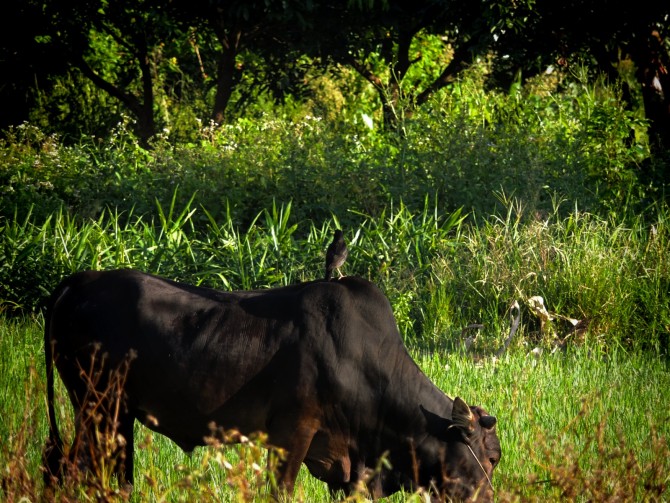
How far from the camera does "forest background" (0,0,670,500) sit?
22.7 ft

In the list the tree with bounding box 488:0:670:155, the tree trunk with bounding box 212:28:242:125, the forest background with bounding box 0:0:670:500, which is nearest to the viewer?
the forest background with bounding box 0:0:670:500

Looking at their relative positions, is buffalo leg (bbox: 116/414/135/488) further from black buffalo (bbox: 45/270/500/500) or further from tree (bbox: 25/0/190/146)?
tree (bbox: 25/0/190/146)

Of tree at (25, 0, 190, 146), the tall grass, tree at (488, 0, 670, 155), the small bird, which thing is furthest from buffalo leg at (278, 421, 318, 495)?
tree at (25, 0, 190, 146)

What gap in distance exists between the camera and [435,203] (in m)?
10.2

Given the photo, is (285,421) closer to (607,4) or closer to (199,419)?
(199,419)

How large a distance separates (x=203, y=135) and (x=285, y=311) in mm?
9712

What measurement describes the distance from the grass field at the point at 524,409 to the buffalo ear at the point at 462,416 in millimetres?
302

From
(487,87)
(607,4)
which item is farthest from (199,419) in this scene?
(487,87)

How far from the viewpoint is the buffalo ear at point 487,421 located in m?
4.32

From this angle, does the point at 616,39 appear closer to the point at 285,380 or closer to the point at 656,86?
the point at 656,86

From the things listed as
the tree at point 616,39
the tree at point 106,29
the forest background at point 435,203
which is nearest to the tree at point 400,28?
the forest background at point 435,203

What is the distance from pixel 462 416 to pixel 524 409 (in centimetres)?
200

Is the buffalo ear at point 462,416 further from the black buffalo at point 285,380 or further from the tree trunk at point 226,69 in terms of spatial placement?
the tree trunk at point 226,69

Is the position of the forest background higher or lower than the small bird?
lower
